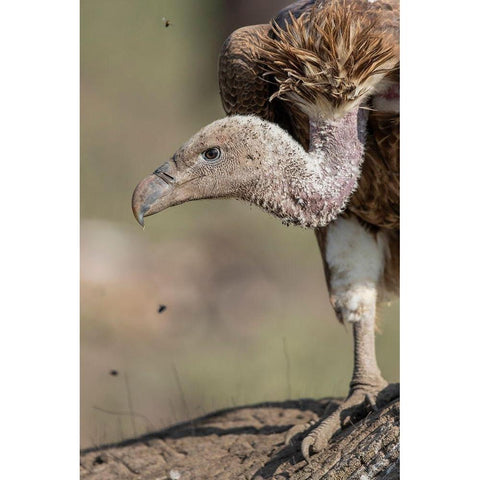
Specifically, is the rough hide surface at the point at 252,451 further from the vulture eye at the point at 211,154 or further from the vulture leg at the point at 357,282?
the vulture eye at the point at 211,154

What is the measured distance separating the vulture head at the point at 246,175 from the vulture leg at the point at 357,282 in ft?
2.80

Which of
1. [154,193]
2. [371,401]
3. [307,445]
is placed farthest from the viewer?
[371,401]

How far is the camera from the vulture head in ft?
10.1

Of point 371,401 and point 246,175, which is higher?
point 246,175

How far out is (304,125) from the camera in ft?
11.4

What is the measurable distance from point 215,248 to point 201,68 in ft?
8.44

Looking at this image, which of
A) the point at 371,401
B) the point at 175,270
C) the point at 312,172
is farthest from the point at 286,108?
the point at 175,270

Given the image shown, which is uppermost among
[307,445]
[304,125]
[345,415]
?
[304,125]

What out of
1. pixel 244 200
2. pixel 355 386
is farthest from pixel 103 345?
pixel 244 200

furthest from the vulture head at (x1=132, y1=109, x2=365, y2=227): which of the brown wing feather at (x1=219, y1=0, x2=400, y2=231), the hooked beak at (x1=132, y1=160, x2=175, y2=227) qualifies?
the brown wing feather at (x1=219, y1=0, x2=400, y2=231)

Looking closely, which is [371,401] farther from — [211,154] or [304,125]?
[211,154]

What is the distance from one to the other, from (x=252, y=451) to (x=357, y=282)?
911mm

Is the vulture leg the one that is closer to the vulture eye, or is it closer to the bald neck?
the bald neck
